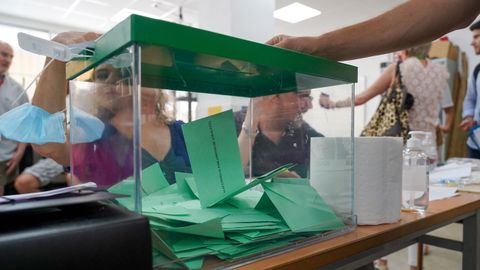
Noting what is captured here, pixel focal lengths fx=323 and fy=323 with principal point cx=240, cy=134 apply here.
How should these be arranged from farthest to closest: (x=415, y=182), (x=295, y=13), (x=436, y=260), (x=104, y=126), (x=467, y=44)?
(x=295, y=13)
(x=467, y=44)
(x=436, y=260)
(x=415, y=182)
(x=104, y=126)

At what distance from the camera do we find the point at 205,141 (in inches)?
19.3

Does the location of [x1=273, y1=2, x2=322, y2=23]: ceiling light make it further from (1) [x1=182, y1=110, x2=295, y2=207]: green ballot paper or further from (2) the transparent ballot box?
(1) [x1=182, y1=110, x2=295, y2=207]: green ballot paper

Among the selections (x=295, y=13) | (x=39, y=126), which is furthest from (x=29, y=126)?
(x=295, y=13)

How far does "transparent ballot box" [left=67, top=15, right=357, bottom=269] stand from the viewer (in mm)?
376

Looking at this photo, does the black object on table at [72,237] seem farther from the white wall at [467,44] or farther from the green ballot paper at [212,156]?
the white wall at [467,44]

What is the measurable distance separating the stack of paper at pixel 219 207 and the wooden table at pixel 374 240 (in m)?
0.03

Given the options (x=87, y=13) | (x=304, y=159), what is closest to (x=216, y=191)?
(x=304, y=159)

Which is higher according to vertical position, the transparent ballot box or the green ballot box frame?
the green ballot box frame

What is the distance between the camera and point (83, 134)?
20.6 inches

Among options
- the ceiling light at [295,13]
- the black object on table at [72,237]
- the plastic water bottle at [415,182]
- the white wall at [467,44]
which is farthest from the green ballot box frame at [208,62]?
the white wall at [467,44]

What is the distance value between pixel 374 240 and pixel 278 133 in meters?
0.32

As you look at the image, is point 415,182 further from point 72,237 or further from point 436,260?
point 436,260

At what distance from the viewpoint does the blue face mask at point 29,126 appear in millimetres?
455

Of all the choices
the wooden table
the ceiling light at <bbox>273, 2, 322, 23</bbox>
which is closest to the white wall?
the ceiling light at <bbox>273, 2, 322, 23</bbox>
